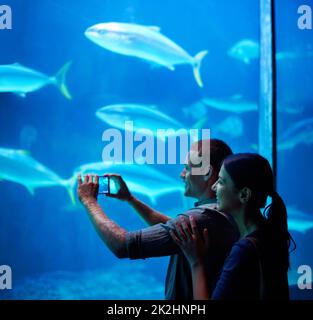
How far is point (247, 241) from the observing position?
106 cm

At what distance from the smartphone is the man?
3.6 inches

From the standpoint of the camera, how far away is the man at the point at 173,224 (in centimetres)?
116

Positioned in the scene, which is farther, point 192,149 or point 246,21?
point 246,21

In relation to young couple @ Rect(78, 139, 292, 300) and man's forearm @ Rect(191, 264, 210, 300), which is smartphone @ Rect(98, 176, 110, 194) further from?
man's forearm @ Rect(191, 264, 210, 300)

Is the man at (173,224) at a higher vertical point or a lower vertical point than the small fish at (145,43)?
lower

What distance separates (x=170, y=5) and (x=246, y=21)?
146 cm

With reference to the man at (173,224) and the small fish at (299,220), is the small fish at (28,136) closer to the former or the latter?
the small fish at (299,220)

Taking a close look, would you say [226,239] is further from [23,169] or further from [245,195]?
[23,169]

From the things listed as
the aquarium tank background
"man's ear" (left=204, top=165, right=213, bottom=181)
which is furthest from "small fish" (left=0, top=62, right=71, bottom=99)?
"man's ear" (left=204, top=165, right=213, bottom=181)

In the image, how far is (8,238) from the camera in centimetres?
469

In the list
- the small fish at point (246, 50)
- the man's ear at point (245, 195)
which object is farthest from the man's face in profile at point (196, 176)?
the small fish at point (246, 50)

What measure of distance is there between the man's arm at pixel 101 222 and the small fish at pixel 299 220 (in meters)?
3.09
